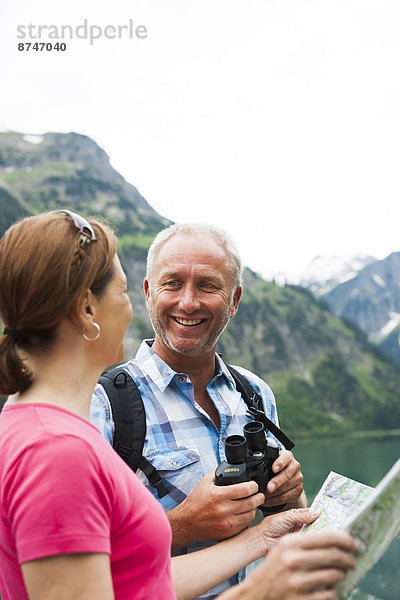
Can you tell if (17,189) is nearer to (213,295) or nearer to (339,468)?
(339,468)

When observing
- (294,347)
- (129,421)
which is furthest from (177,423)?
(294,347)

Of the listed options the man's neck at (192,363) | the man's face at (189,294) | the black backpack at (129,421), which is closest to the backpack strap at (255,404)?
the man's neck at (192,363)

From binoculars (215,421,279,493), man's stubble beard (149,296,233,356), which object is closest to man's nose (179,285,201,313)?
man's stubble beard (149,296,233,356)

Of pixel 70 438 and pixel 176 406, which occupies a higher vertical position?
Result: pixel 70 438

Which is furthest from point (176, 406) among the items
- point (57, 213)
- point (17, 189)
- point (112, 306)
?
point (17, 189)

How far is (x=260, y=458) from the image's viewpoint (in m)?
3.30

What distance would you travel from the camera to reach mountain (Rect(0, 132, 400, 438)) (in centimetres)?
15138

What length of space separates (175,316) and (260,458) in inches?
50.2

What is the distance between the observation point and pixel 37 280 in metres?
1.96

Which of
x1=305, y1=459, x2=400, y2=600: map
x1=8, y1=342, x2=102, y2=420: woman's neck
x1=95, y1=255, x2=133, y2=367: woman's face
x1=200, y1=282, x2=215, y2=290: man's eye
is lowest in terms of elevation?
x1=305, y1=459, x2=400, y2=600: map

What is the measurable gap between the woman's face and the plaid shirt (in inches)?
42.0

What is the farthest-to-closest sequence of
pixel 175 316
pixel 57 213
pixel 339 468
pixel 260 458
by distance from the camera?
1. pixel 339 468
2. pixel 175 316
3. pixel 260 458
4. pixel 57 213

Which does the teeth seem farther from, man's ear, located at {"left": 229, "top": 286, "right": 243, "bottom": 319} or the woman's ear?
the woman's ear

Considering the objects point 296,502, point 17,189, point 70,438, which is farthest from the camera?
point 17,189
